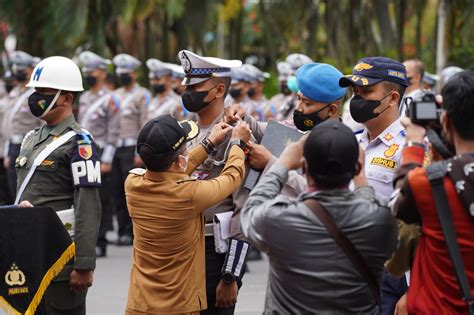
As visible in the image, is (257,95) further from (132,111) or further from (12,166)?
(12,166)

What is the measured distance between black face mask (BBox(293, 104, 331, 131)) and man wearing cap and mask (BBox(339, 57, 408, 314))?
27cm

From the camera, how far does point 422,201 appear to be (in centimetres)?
454

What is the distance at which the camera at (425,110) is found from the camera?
4684 millimetres

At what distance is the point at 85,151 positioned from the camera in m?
6.78

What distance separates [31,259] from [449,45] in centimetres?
1954

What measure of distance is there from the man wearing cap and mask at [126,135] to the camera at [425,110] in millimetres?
10438

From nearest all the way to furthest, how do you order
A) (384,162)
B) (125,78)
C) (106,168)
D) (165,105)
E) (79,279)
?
(384,162) → (79,279) → (106,168) → (125,78) → (165,105)

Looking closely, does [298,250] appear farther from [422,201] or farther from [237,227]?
[237,227]

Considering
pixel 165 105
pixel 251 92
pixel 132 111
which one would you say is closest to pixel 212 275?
pixel 132 111

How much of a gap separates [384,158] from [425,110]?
Answer: 1.39 m

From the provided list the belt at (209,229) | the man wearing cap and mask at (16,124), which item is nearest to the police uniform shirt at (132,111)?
the man wearing cap and mask at (16,124)

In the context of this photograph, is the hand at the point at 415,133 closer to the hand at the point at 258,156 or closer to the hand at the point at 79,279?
the hand at the point at 258,156

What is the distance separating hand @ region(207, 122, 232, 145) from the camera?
239 inches

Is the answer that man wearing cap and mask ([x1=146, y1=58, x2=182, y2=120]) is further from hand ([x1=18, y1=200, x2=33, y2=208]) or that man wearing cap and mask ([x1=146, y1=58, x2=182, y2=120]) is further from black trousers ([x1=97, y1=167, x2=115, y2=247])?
hand ([x1=18, y1=200, x2=33, y2=208])
